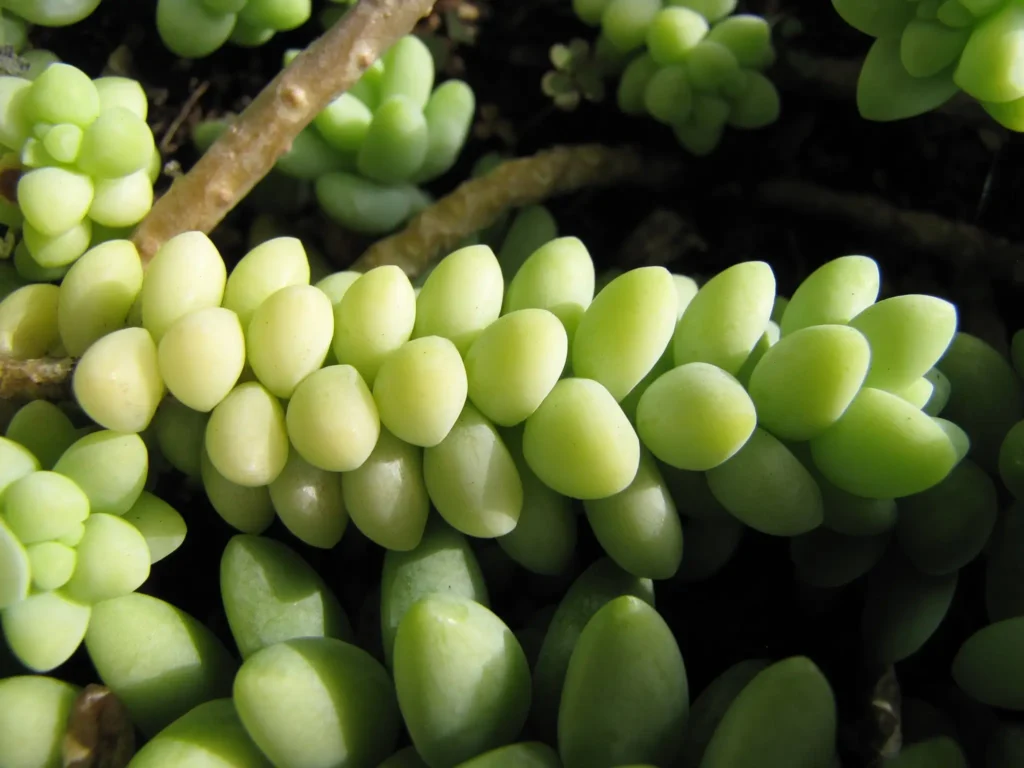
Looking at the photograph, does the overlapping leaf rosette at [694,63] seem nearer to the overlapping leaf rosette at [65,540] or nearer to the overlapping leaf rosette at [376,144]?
the overlapping leaf rosette at [376,144]

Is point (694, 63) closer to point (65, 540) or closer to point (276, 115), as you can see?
point (276, 115)

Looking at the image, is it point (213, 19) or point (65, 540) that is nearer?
point (65, 540)

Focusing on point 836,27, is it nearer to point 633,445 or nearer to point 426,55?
point 426,55

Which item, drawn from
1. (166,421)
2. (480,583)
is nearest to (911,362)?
(480,583)

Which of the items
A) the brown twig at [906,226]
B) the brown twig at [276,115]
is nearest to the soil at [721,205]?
the brown twig at [906,226]

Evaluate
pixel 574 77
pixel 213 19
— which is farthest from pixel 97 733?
pixel 574 77

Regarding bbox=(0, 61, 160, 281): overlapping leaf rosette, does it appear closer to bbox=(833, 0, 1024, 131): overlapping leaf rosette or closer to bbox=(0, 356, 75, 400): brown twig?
bbox=(0, 356, 75, 400): brown twig

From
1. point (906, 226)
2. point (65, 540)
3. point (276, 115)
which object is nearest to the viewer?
point (65, 540)
